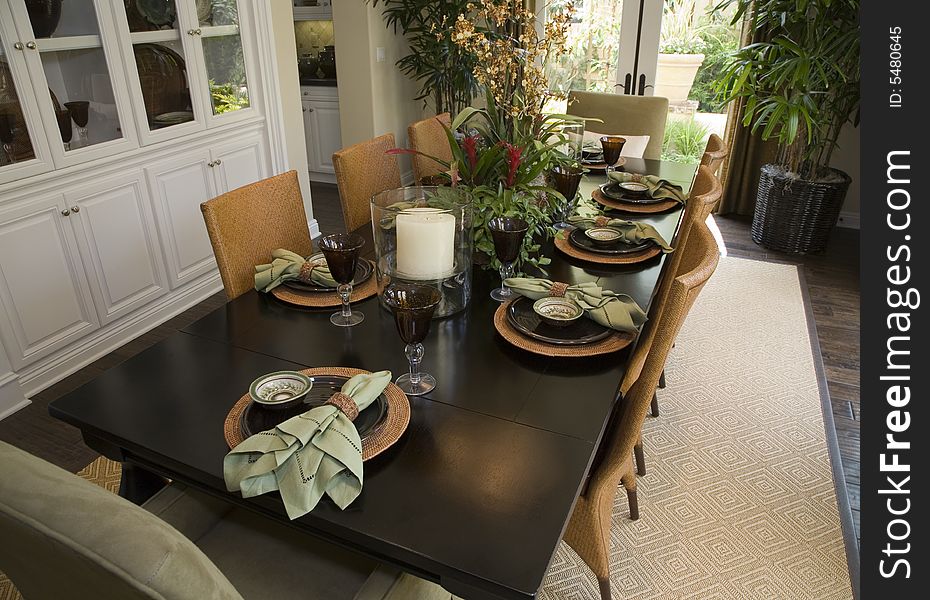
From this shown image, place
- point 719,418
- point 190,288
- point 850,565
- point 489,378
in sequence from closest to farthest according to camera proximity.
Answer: point 489,378, point 850,565, point 719,418, point 190,288

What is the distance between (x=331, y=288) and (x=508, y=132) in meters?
0.74

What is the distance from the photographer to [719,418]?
2.48 metres

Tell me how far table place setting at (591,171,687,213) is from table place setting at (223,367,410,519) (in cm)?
143

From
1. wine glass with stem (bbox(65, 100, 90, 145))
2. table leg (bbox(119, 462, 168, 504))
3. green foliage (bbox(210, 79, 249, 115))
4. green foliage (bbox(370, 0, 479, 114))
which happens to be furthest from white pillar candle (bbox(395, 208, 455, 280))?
green foliage (bbox(370, 0, 479, 114))

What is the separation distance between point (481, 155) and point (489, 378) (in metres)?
0.78

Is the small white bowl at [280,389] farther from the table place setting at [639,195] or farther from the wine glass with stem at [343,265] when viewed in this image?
the table place setting at [639,195]

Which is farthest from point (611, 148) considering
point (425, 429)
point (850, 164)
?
point (850, 164)

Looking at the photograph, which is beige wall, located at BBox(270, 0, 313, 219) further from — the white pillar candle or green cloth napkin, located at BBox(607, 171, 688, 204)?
the white pillar candle

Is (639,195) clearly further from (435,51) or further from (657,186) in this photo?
(435,51)

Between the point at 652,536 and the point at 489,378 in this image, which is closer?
the point at 489,378

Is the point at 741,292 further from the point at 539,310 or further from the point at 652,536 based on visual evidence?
the point at 539,310

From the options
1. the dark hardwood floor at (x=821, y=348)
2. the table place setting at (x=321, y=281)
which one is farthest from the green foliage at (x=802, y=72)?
the table place setting at (x=321, y=281)

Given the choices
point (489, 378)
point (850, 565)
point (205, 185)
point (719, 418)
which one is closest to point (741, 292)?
point (719, 418)

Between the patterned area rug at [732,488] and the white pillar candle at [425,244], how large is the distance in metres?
0.90
